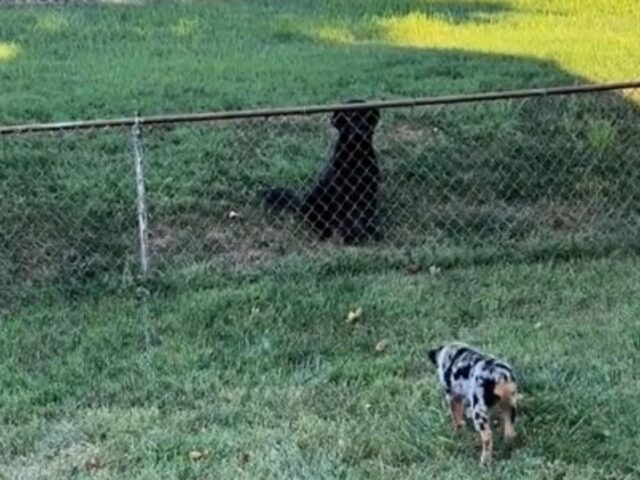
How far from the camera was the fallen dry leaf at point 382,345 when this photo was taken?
598 cm

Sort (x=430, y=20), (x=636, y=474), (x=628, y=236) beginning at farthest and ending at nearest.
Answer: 1. (x=430, y=20)
2. (x=628, y=236)
3. (x=636, y=474)

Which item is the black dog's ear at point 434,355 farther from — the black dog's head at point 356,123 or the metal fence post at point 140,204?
the black dog's head at point 356,123

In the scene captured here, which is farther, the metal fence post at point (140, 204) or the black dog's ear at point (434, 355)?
the metal fence post at point (140, 204)

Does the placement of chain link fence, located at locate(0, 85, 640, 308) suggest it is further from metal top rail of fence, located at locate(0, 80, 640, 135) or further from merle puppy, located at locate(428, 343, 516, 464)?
merle puppy, located at locate(428, 343, 516, 464)

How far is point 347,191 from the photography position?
7.48 metres

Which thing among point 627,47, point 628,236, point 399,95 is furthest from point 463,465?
point 627,47

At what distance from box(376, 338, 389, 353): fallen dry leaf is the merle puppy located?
3.27ft

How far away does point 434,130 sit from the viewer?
852 centimetres

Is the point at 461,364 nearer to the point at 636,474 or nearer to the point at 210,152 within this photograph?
the point at 636,474

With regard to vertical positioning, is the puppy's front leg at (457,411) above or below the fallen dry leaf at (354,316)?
above

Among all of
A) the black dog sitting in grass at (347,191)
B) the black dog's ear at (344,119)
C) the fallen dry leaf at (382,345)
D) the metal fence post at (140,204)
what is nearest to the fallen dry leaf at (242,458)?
the fallen dry leaf at (382,345)

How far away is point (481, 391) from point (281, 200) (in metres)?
3.17

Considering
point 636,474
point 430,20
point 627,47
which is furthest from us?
point 430,20

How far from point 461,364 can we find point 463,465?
1.29ft
